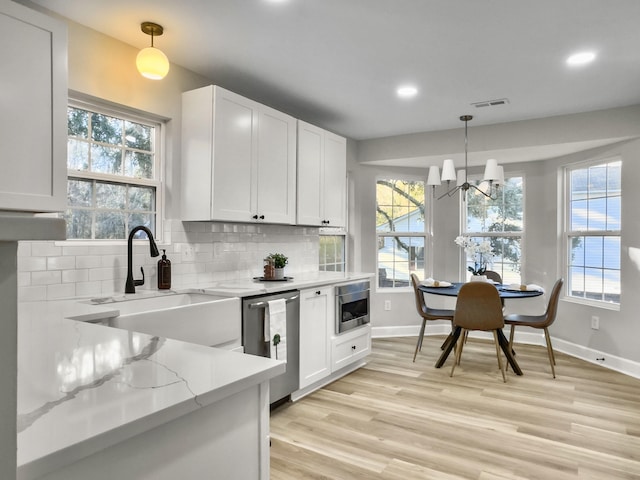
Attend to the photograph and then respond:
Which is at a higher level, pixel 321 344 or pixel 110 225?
pixel 110 225

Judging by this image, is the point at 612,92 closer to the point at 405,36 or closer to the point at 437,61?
the point at 437,61

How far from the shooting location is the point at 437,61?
3268 mm

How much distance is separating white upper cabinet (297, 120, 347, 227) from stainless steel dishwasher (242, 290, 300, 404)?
1.00m

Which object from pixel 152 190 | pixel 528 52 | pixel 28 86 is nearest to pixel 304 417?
pixel 152 190

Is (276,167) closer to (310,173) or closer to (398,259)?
(310,173)

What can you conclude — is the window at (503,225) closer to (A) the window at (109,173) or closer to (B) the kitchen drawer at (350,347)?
(B) the kitchen drawer at (350,347)

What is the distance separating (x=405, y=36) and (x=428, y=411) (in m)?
2.55

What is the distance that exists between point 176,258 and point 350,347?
177 cm

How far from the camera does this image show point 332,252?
537cm

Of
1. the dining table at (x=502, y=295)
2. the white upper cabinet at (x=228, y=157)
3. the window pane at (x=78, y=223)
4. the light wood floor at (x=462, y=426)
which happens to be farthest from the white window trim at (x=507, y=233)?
the window pane at (x=78, y=223)

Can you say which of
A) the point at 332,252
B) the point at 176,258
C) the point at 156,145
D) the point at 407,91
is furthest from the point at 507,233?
the point at 156,145

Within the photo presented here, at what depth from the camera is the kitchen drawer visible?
153 inches

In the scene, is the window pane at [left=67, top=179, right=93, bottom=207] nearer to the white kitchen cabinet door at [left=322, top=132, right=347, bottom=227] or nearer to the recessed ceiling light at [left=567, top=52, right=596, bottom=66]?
the white kitchen cabinet door at [left=322, top=132, right=347, bottom=227]

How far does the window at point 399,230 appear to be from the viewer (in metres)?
5.91
